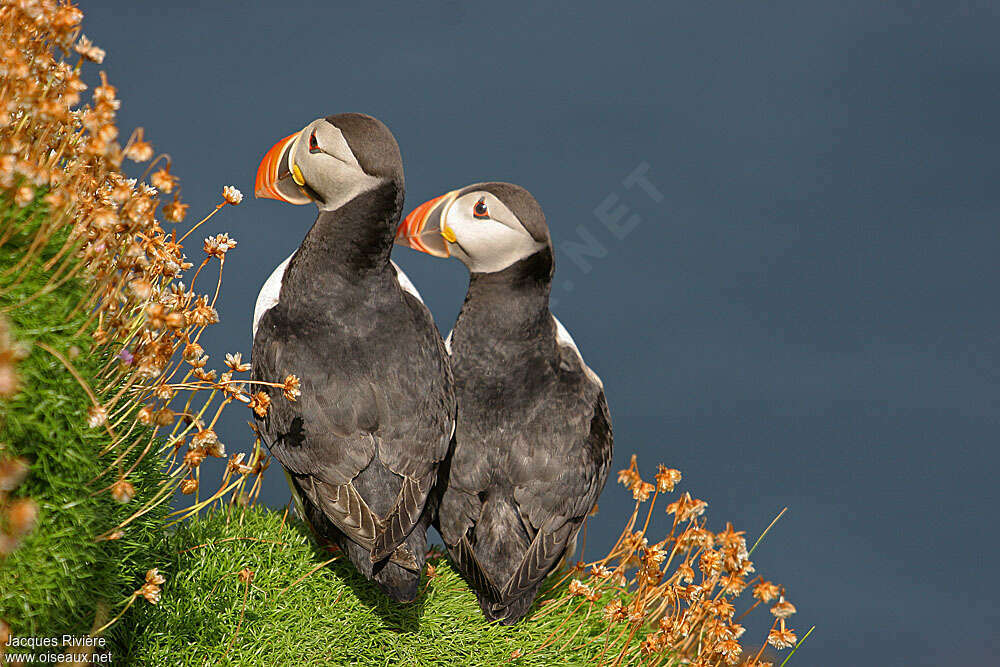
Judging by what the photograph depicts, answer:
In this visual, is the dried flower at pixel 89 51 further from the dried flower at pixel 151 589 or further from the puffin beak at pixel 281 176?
the dried flower at pixel 151 589

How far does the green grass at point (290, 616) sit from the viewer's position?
4.45 m

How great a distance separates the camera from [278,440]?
4.57 m

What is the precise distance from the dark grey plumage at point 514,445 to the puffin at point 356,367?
0.80ft

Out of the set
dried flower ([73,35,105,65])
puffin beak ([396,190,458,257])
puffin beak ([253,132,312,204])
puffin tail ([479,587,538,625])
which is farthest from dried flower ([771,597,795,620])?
dried flower ([73,35,105,65])

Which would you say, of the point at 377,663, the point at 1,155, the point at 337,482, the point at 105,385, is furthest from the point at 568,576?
the point at 1,155

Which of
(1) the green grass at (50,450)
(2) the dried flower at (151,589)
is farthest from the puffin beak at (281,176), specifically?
(2) the dried flower at (151,589)

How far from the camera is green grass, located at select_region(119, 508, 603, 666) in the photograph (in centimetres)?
445

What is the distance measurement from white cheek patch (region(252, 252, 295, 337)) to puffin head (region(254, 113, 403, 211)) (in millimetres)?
425

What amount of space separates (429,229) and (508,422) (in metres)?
1.17

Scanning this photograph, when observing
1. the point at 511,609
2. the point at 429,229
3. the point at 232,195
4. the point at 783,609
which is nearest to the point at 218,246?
the point at 232,195

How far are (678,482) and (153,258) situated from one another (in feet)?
9.56

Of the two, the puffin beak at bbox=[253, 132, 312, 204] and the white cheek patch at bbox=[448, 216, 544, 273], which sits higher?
the puffin beak at bbox=[253, 132, 312, 204]

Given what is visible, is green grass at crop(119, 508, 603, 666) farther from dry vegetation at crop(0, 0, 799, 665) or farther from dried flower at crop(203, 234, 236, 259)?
dried flower at crop(203, 234, 236, 259)

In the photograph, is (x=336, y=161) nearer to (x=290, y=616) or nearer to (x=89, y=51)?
(x=89, y=51)
